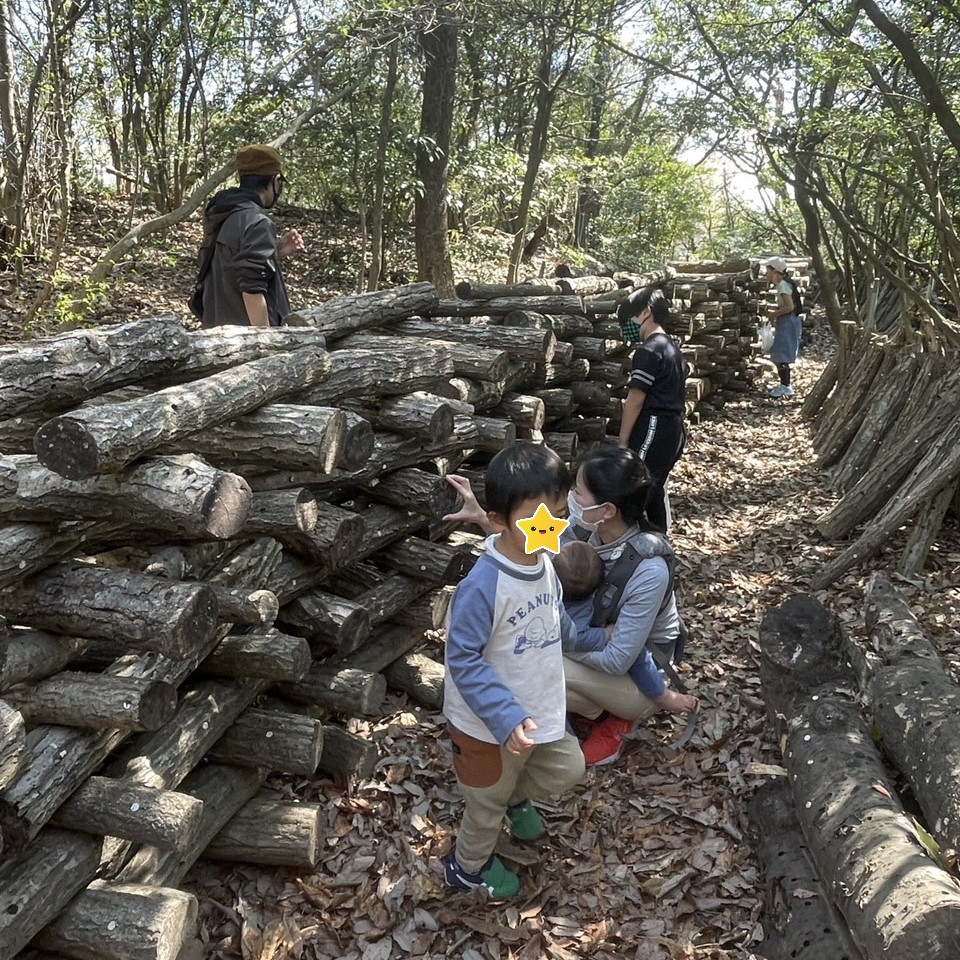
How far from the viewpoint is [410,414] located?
4406 mm

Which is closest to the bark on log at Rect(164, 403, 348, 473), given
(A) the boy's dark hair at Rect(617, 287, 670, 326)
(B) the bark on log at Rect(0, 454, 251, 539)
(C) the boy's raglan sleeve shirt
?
(B) the bark on log at Rect(0, 454, 251, 539)

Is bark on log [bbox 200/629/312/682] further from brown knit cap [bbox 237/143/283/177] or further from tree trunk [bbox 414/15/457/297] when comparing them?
tree trunk [bbox 414/15/457/297]

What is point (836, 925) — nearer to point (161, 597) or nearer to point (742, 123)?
point (161, 597)

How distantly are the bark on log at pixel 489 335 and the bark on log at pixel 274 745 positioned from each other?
3018 mm

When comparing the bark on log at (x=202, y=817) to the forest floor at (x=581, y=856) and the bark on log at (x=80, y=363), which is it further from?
the bark on log at (x=80, y=363)

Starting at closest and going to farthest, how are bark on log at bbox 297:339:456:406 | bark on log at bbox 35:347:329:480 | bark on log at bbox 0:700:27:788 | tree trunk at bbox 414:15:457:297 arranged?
bark on log at bbox 0:700:27:788 → bark on log at bbox 35:347:329:480 → bark on log at bbox 297:339:456:406 → tree trunk at bbox 414:15:457:297

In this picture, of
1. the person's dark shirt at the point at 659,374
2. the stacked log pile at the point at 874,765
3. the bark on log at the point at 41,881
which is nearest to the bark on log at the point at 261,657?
the bark on log at the point at 41,881

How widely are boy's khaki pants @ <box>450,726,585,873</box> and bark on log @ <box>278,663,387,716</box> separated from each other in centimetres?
76

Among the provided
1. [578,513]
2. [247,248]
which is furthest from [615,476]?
[247,248]

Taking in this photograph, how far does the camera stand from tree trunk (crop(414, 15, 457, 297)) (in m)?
11.0

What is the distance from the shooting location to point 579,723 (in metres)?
4.15

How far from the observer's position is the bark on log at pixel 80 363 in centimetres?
301

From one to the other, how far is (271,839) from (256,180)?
345 cm

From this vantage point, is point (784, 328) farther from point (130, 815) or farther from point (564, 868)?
point (130, 815)
